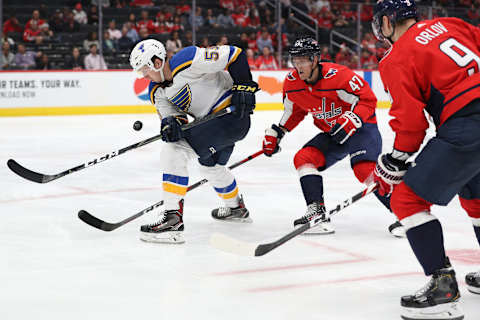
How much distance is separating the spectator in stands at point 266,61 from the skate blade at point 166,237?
26.5ft

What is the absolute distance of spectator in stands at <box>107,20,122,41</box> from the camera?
1053 centimetres

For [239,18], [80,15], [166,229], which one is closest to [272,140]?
[166,229]

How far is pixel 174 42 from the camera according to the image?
35.6 ft

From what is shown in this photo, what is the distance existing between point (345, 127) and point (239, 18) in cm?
903

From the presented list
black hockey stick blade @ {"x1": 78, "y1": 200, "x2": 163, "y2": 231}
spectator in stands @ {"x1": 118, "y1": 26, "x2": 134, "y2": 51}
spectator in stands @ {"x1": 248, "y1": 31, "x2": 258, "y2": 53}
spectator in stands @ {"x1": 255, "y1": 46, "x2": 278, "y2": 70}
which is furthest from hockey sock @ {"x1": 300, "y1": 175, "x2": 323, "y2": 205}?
spectator in stands @ {"x1": 248, "y1": 31, "x2": 258, "y2": 53}

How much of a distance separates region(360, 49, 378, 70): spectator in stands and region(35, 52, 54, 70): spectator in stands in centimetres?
506

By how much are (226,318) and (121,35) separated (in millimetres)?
8944

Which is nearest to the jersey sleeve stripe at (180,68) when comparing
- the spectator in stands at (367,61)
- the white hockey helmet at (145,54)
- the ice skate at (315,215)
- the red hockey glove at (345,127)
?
the white hockey helmet at (145,54)

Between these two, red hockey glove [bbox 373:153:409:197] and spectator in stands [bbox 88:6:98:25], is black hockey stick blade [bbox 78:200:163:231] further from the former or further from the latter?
spectator in stands [bbox 88:6:98:25]

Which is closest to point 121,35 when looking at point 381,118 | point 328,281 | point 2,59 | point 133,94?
point 133,94

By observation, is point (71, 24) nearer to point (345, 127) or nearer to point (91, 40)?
point (91, 40)

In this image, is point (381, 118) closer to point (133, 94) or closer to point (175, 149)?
point (133, 94)

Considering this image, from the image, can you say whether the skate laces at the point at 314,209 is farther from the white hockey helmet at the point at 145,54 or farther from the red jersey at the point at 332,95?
the white hockey helmet at the point at 145,54

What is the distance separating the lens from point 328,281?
265 centimetres
